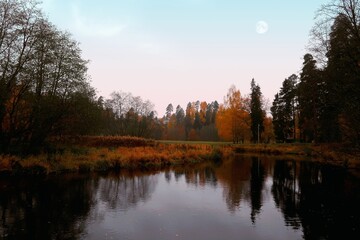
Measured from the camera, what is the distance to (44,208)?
11891 millimetres

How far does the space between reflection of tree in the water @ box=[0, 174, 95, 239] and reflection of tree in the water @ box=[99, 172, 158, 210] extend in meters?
0.86

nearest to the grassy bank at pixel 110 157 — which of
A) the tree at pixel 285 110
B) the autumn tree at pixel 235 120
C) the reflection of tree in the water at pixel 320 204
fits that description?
the reflection of tree in the water at pixel 320 204

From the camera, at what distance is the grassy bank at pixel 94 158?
782 inches

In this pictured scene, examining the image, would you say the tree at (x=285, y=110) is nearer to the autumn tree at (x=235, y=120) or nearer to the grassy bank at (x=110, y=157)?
the autumn tree at (x=235, y=120)

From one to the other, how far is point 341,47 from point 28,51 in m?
22.3

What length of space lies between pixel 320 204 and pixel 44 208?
12.5 metres

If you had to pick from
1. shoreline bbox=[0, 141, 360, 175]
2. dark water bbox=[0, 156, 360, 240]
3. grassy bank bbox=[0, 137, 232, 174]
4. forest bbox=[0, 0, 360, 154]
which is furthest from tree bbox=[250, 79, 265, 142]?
dark water bbox=[0, 156, 360, 240]

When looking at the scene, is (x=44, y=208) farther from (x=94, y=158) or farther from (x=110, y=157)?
(x=110, y=157)

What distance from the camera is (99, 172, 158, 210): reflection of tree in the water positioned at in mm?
13656

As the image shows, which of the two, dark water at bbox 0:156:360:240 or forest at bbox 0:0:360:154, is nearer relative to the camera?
dark water at bbox 0:156:360:240

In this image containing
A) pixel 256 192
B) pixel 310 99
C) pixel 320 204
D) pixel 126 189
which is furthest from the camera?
pixel 310 99

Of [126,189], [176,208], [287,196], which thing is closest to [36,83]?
[126,189]

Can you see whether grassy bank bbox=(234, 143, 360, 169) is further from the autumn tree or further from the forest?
the autumn tree

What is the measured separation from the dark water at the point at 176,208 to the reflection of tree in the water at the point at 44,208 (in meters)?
0.03
